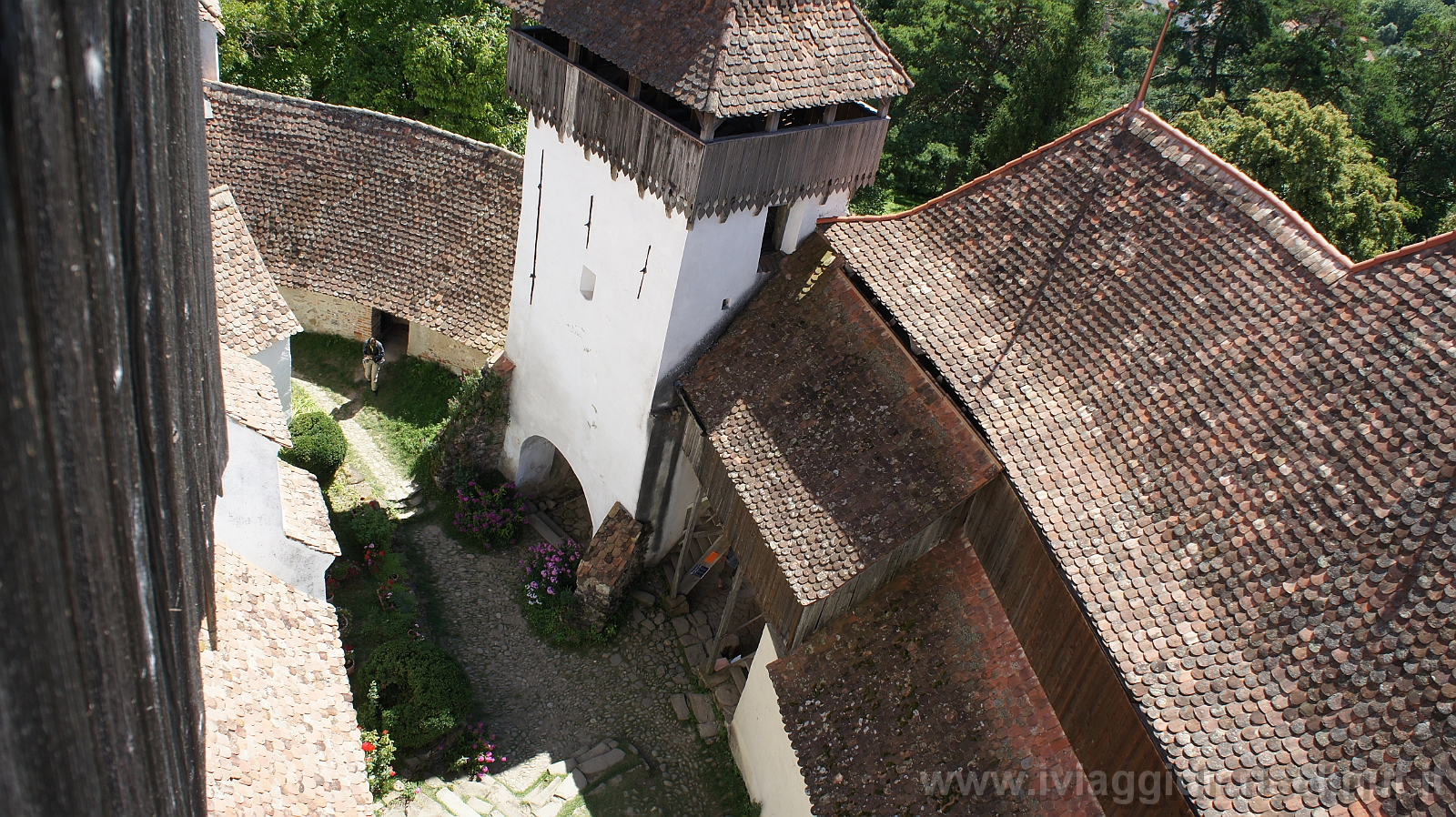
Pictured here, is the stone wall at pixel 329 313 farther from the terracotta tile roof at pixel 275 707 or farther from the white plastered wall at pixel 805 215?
the white plastered wall at pixel 805 215

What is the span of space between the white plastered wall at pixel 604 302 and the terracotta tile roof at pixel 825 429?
95 cm

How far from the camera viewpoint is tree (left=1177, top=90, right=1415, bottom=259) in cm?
2983

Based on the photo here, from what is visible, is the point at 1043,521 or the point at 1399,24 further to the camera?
the point at 1399,24

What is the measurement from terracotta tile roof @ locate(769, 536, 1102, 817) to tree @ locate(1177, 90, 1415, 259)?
20.5 m

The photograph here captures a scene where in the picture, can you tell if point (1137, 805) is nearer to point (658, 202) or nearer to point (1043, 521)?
point (1043, 521)

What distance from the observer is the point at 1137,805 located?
39.1ft

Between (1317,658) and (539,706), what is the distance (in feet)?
42.1

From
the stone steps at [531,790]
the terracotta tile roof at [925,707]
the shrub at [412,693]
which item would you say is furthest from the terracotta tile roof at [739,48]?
the stone steps at [531,790]

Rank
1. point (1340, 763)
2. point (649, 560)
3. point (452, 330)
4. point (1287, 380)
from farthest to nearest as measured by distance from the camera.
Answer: point (452, 330) < point (649, 560) < point (1287, 380) < point (1340, 763)

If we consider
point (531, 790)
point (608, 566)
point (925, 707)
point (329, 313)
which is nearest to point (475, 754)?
point (531, 790)

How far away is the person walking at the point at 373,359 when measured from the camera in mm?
24875

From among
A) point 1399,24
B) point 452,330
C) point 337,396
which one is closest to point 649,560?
point 452,330

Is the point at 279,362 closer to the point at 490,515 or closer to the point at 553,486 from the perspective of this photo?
the point at 490,515

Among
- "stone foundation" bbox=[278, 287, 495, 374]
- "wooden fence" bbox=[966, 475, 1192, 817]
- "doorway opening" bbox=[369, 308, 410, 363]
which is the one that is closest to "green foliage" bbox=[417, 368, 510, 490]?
"stone foundation" bbox=[278, 287, 495, 374]
